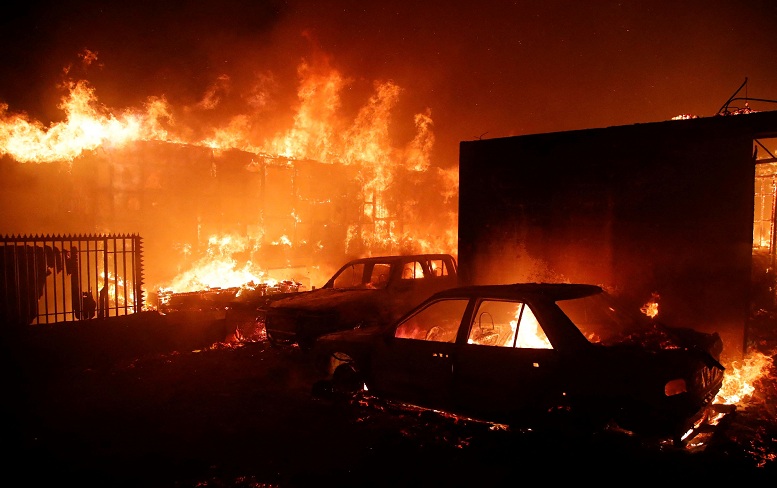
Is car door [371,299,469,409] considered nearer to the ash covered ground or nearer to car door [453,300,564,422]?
car door [453,300,564,422]

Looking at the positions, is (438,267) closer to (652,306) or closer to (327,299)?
(327,299)

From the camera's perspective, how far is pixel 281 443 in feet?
16.8

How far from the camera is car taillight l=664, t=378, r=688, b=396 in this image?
156 inches

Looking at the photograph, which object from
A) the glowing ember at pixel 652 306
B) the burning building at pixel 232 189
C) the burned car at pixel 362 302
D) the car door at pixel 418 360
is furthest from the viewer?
the burning building at pixel 232 189

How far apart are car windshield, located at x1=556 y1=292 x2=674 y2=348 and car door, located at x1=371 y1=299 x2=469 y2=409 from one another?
3.74 ft

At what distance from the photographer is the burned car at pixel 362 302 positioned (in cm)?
875

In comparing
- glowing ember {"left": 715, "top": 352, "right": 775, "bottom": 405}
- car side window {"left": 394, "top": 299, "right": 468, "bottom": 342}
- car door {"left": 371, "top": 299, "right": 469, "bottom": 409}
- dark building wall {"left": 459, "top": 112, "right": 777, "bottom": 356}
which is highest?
dark building wall {"left": 459, "top": 112, "right": 777, "bottom": 356}

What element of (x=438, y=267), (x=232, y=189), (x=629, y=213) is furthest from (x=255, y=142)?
(x=629, y=213)

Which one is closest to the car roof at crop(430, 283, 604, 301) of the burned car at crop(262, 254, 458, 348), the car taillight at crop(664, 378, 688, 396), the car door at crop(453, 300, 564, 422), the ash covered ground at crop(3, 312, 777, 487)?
the car door at crop(453, 300, 564, 422)

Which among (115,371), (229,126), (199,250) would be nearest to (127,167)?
(199,250)

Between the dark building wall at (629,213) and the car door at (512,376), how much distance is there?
4649 millimetres

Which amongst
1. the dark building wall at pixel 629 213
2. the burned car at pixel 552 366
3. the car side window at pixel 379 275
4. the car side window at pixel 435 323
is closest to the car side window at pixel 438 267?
the dark building wall at pixel 629 213

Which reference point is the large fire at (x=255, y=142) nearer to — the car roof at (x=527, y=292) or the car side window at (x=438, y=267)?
the car side window at (x=438, y=267)

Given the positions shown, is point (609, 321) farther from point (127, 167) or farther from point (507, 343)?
point (127, 167)
